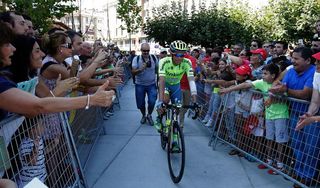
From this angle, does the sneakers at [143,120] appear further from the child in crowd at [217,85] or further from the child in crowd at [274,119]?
the child in crowd at [274,119]

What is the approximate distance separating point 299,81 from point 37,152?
132 inches

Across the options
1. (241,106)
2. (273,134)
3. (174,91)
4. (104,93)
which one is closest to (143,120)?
(174,91)

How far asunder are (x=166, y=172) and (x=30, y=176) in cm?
260

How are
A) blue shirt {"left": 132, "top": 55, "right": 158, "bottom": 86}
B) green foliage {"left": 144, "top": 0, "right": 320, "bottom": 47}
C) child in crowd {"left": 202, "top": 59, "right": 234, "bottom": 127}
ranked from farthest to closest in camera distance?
1. green foliage {"left": 144, "top": 0, "right": 320, "bottom": 47}
2. blue shirt {"left": 132, "top": 55, "right": 158, "bottom": 86}
3. child in crowd {"left": 202, "top": 59, "right": 234, "bottom": 127}

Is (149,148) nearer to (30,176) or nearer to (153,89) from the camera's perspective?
(153,89)

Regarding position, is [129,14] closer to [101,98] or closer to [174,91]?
[174,91]

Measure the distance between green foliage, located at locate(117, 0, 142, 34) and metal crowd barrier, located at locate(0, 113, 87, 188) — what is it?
87.9 ft

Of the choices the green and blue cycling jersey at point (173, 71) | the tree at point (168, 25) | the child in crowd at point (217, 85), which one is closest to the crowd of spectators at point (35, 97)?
the green and blue cycling jersey at point (173, 71)

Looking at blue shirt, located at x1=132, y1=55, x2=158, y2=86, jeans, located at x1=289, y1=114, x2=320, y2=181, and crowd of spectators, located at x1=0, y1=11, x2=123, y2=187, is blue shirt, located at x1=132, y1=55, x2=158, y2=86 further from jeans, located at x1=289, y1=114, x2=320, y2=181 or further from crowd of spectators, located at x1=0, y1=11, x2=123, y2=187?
jeans, located at x1=289, y1=114, x2=320, y2=181

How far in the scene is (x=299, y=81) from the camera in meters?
4.43

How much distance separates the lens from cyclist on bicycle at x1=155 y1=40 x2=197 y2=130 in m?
5.26

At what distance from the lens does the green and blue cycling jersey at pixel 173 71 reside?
222 inches

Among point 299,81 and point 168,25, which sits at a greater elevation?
point 168,25

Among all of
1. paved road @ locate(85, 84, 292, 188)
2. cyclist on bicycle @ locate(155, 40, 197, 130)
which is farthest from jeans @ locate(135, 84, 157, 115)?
cyclist on bicycle @ locate(155, 40, 197, 130)
